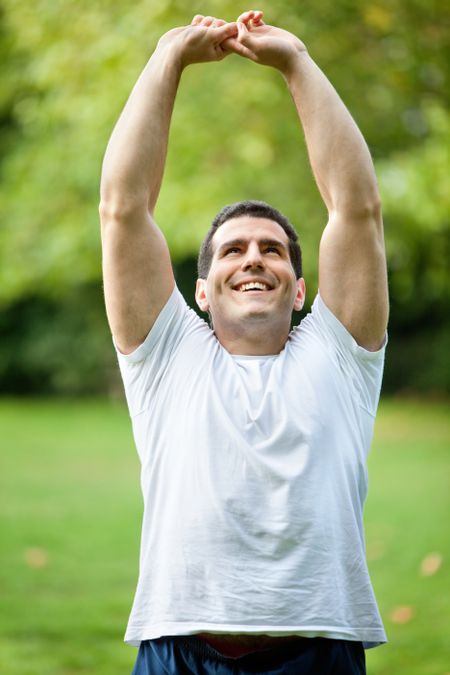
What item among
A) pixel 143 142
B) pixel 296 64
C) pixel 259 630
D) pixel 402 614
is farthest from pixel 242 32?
pixel 402 614

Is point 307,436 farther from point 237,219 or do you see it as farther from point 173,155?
point 173,155

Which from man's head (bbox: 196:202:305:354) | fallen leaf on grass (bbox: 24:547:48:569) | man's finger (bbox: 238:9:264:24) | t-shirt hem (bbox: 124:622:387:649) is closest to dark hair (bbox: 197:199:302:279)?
man's head (bbox: 196:202:305:354)

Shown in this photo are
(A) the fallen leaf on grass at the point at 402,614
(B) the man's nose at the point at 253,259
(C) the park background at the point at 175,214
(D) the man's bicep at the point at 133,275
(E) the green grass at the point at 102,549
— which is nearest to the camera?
(D) the man's bicep at the point at 133,275

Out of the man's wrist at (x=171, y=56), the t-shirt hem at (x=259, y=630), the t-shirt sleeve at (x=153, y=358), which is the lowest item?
the t-shirt hem at (x=259, y=630)

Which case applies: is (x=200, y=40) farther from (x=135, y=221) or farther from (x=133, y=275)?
(x=133, y=275)

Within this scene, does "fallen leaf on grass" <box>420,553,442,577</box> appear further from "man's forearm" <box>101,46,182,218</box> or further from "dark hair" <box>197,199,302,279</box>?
"man's forearm" <box>101,46,182,218</box>

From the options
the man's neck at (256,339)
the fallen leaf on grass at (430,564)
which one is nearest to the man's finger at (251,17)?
the man's neck at (256,339)

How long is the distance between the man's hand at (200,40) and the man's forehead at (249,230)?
0.43 m

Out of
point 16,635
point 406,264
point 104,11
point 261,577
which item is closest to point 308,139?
point 261,577

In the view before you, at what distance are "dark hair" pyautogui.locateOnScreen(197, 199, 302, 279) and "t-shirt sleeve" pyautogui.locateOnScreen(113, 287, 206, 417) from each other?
253mm

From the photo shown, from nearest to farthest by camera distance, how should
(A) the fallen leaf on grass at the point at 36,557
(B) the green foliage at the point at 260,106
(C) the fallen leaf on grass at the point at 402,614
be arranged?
1. (C) the fallen leaf on grass at the point at 402,614
2. (A) the fallen leaf on grass at the point at 36,557
3. (B) the green foliage at the point at 260,106

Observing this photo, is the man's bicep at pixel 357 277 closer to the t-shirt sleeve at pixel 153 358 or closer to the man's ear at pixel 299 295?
the man's ear at pixel 299 295

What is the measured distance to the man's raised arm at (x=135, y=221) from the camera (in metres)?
2.47

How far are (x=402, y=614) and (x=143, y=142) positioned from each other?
3.80 meters
